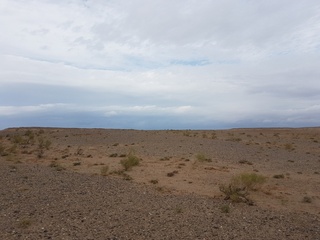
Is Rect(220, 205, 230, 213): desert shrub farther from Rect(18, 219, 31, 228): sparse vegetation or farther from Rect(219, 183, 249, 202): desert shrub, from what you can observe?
Rect(18, 219, 31, 228): sparse vegetation

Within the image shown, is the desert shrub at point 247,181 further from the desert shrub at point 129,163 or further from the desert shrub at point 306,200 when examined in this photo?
the desert shrub at point 129,163

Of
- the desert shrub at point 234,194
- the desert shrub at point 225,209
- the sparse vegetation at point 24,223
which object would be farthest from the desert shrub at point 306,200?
the sparse vegetation at point 24,223

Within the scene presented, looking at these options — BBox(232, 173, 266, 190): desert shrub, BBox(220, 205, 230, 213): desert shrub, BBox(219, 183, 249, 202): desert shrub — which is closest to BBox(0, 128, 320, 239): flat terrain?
BBox(220, 205, 230, 213): desert shrub

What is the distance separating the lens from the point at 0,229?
35.6ft

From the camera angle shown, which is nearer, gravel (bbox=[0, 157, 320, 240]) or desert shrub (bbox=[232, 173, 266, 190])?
gravel (bbox=[0, 157, 320, 240])

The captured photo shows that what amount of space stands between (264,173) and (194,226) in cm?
1351

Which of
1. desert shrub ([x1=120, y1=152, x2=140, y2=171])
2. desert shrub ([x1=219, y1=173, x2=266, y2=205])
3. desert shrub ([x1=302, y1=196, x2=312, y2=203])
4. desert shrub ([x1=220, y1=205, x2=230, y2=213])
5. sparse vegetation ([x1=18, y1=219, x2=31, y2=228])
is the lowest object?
desert shrub ([x1=302, y1=196, x2=312, y2=203])

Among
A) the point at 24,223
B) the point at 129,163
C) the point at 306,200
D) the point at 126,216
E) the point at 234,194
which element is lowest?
the point at 306,200

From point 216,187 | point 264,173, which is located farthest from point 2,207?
point 264,173

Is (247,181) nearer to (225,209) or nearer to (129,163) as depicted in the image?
(225,209)

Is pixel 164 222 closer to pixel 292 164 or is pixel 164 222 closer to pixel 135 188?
pixel 135 188

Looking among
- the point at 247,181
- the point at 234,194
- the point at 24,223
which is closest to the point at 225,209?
the point at 234,194

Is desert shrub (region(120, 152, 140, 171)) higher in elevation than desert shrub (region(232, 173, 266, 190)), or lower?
higher

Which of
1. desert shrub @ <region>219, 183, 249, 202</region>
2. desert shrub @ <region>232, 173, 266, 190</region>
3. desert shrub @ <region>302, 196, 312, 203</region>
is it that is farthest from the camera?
desert shrub @ <region>232, 173, 266, 190</region>
